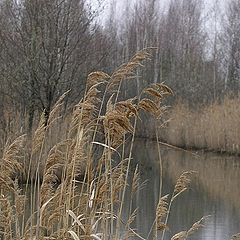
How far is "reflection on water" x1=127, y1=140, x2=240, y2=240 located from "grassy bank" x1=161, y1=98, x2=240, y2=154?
985mm

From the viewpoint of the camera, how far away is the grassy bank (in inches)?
631

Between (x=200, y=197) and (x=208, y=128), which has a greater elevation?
(x=208, y=128)

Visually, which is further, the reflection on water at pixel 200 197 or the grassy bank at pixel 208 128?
the grassy bank at pixel 208 128

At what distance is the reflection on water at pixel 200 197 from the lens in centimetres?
675

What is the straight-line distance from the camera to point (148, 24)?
28.8 metres

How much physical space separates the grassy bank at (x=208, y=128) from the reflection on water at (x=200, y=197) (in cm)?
98

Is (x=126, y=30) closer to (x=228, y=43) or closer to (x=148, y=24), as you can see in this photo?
(x=148, y=24)

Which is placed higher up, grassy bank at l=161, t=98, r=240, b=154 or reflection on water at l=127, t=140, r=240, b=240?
grassy bank at l=161, t=98, r=240, b=154

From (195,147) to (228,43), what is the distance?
13.7m

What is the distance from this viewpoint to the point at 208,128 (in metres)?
17.1

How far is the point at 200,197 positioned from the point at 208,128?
8.19 m

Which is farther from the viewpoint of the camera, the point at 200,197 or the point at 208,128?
the point at 208,128

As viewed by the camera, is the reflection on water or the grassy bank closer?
the reflection on water

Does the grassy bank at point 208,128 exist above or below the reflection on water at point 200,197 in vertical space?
above
